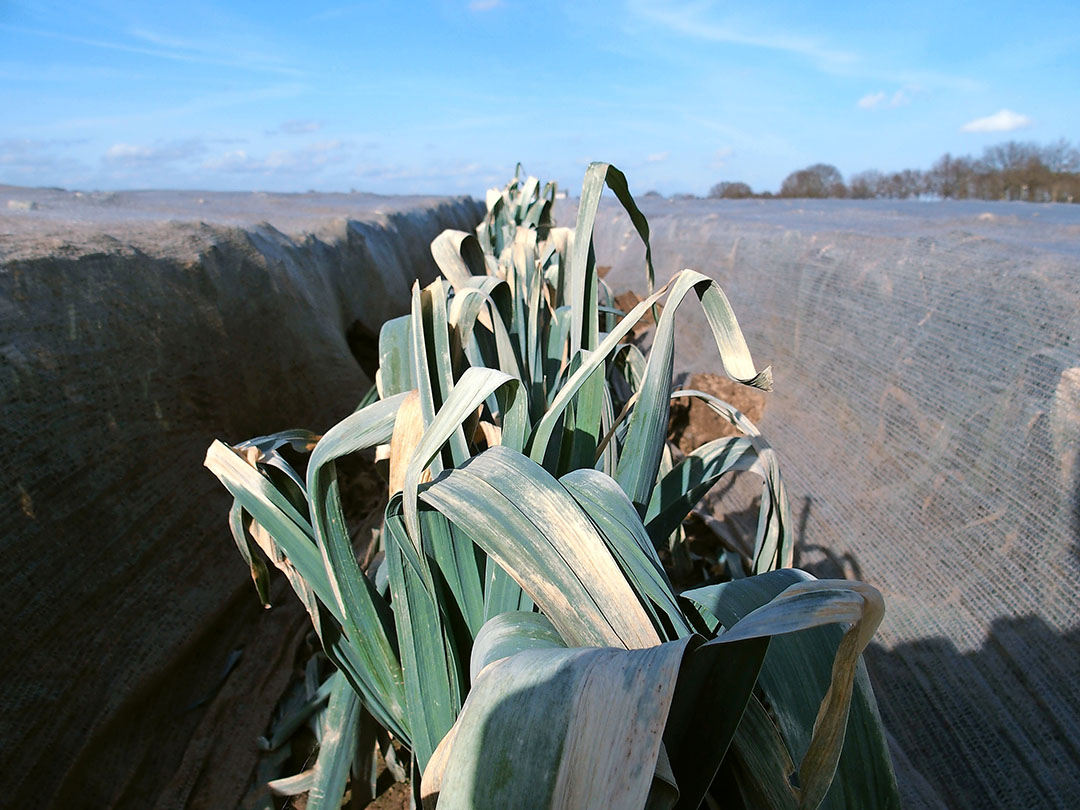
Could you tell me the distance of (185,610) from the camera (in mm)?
1159

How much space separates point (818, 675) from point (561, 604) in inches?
6.3

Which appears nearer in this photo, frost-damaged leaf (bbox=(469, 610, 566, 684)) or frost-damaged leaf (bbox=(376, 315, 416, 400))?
frost-damaged leaf (bbox=(469, 610, 566, 684))

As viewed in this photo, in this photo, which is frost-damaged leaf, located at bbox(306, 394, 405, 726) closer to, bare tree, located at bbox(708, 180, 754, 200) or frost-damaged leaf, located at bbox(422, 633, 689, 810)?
frost-damaged leaf, located at bbox(422, 633, 689, 810)

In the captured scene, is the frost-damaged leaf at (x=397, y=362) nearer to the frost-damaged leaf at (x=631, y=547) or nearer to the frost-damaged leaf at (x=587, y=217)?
the frost-damaged leaf at (x=587, y=217)

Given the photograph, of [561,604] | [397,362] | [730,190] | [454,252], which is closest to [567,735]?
[561,604]

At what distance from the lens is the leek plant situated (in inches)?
12.0

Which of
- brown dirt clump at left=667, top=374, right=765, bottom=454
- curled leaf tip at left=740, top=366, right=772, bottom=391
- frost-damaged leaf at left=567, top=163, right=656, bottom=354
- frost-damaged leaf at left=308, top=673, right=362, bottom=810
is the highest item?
frost-damaged leaf at left=567, top=163, right=656, bottom=354

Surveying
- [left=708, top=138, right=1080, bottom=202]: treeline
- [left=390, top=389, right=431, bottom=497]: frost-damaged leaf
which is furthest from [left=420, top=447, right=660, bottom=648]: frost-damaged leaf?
[left=708, top=138, right=1080, bottom=202]: treeline

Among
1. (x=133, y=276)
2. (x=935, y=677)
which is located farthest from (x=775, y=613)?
(x=133, y=276)

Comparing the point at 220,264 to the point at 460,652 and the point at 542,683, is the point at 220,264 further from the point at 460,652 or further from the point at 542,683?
the point at 542,683

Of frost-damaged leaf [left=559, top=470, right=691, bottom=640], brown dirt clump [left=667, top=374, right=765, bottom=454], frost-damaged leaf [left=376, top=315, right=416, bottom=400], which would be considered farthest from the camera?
brown dirt clump [left=667, top=374, right=765, bottom=454]

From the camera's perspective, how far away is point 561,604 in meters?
0.40

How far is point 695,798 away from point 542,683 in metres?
0.16

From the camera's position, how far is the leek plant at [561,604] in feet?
1.00
